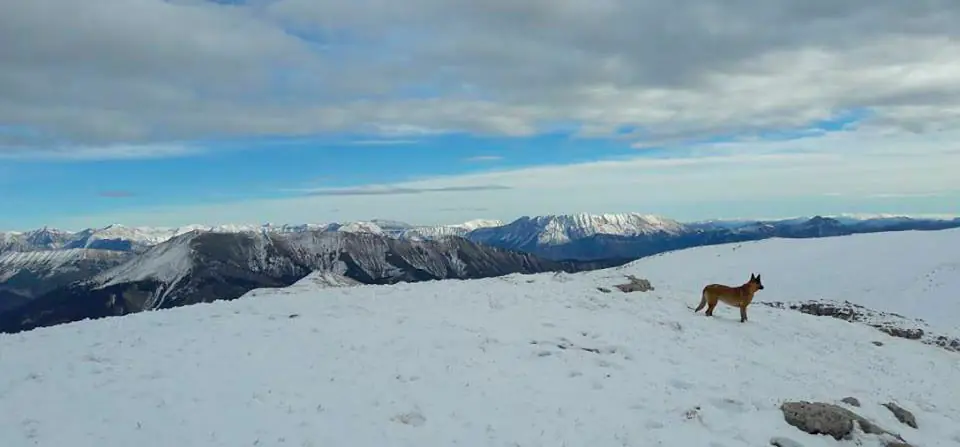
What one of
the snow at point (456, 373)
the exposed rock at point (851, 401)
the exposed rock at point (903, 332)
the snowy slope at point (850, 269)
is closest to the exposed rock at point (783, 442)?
the snow at point (456, 373)

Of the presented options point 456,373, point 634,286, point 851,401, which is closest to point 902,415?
point 851,401

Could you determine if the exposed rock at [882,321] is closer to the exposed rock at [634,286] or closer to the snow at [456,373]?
the snow at [456,373]

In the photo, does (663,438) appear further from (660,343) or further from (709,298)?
(709,298)

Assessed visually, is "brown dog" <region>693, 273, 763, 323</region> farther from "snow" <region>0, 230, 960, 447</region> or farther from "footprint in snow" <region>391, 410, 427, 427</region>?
"footprint in snow" <region>391, 410, 427, 427</region>

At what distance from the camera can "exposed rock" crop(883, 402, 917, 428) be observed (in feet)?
50.3

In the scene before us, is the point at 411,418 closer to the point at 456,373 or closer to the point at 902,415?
the point at 456,373

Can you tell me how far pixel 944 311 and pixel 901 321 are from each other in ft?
36.7

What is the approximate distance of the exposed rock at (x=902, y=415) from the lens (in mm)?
15323

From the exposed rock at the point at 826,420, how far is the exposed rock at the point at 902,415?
172 cm

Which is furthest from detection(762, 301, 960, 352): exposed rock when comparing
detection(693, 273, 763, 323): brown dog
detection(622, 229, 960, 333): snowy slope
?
detection(622, 229, 960, 333): snowy slope

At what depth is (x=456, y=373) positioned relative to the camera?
51.8 feet

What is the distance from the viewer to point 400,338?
62.8 feet

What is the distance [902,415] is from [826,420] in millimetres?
3622

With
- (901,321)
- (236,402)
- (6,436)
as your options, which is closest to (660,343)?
(236,402)
